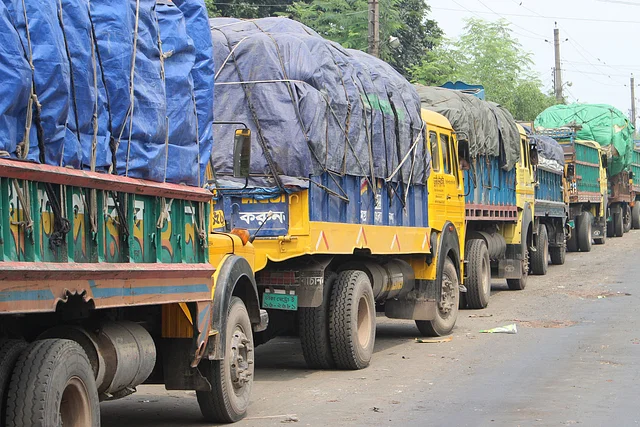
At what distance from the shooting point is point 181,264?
7414 millimetres

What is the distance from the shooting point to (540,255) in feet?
81.4

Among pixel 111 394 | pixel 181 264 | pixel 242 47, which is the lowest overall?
pixel 111 394

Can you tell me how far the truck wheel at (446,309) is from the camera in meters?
14.5

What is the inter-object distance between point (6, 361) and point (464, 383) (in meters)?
5.89

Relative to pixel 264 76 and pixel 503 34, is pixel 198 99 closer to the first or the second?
pixel 264 76

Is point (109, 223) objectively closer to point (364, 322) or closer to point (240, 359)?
point (240, 359)

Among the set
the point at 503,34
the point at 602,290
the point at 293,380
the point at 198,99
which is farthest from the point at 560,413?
the point at 503,34

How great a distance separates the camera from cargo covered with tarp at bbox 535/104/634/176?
35031 millimetres

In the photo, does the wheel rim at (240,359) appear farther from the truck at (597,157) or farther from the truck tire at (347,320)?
the truck at (597,157)

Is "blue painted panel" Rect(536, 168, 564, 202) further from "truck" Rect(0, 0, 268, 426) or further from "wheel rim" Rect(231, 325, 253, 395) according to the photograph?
"truck" Rect(0, 0, 268, 426)

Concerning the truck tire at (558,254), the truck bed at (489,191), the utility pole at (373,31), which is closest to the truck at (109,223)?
the truck bed at (489,191)

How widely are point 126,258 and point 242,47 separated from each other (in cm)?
470

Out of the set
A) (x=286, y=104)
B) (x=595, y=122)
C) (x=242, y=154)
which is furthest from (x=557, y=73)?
(x=242, y=154)

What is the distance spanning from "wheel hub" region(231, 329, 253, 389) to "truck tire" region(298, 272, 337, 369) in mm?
2620
